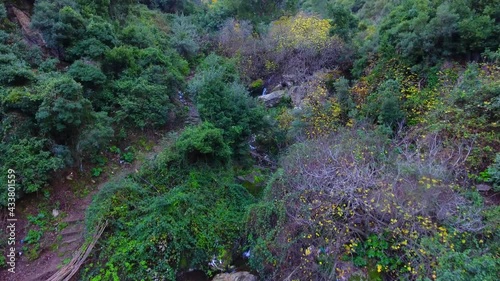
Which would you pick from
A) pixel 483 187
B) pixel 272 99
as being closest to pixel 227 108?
pixel 272 99

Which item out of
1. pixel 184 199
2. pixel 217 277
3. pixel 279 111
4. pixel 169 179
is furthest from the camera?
pixel 279 111

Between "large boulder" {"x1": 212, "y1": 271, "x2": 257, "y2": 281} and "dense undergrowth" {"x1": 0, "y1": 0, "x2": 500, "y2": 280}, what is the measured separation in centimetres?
21

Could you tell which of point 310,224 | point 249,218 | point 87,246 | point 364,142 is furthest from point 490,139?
point 87,246

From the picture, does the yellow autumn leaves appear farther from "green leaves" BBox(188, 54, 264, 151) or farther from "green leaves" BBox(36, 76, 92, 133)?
"green leaves" BBox(36, 76, 92, 133)

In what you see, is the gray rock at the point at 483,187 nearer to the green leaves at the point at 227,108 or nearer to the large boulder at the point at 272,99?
the green leaves at the point at 227,108

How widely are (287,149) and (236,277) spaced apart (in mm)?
4498

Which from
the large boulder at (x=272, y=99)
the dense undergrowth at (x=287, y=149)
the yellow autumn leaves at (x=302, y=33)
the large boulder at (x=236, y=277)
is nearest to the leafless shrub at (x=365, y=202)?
the dense undergrowth at (x=287, y=149)

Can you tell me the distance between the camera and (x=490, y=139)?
21.3ft

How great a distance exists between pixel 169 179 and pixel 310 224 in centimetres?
418

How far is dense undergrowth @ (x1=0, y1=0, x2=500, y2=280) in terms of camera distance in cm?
544

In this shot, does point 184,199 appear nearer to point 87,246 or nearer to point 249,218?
point 249,218

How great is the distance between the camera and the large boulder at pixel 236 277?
614 cm

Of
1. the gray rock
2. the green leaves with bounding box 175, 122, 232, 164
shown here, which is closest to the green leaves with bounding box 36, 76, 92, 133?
the green leaves with bounding box 175, 122, 232, 164

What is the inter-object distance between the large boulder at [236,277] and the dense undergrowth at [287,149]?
0.21 m
